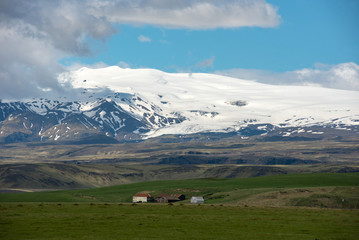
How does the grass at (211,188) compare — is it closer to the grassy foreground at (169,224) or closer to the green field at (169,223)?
the green field at (169,223)

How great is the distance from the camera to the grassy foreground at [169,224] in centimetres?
5850

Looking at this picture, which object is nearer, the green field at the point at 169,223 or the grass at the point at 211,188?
the green field at the point at 169,223

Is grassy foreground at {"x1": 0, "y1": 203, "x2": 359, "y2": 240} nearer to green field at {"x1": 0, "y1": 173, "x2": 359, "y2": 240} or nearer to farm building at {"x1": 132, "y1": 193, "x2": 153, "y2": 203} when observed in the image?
green field at {"x1": 0, "y1": 173, "x2": 359, "y2": 240}

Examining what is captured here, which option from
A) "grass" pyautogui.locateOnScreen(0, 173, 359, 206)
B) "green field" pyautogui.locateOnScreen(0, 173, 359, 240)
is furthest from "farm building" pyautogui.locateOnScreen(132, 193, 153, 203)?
"green field" pyautogui.locateOnScreen(0, 173, 359, 240)

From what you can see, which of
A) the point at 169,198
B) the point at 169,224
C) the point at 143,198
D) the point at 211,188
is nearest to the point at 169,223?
the point at 169,224

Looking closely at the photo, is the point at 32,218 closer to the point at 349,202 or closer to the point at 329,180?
the point at 349,202

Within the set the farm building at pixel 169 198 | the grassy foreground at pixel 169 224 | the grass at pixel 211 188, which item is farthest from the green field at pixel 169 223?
the farm building at pixel 169 198

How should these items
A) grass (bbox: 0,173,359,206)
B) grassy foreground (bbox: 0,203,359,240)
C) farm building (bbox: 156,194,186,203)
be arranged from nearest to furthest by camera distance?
grassy foreground (bbox: 0,203,359,240) → grass (bbox: 0,173,359,206) → farm building (bbox: 156,194,186,203)

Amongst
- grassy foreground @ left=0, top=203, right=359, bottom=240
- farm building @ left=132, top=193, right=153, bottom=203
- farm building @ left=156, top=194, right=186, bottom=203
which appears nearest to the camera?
grassy foreground @ left=0, top=203, right=359, bottom=240

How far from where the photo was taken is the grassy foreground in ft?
192

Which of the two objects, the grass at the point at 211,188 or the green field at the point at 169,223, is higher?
the green field at the point at 169,223

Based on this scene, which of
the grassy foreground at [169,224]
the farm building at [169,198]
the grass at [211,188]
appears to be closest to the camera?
the grassy foreground at [169,224]

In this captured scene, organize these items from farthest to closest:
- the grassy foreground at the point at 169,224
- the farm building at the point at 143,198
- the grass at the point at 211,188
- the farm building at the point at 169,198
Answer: the farm building at the point at 143,198 < the farm building at the point at 169,198 < the grass at the point at 211,188 < the grassy foreground at the point at 169,224

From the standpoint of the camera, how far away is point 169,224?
66.1m
